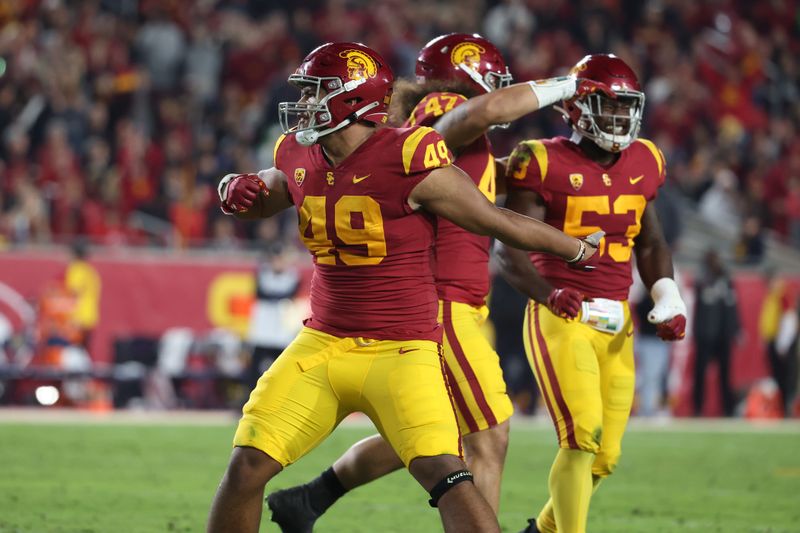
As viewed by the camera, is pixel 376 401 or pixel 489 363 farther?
pixel 489 363

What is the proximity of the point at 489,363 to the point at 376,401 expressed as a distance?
986 millimetres

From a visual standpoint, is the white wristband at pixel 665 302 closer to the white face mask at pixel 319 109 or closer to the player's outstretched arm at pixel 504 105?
the player's outstretched arm at pixel 504 105

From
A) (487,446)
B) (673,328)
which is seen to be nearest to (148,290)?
(487,446)

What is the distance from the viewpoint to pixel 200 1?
640 inches

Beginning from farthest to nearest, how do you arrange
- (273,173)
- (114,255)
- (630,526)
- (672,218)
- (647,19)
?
(647,19)
(672,218)
(114,255)
(630,526)
(273,173)

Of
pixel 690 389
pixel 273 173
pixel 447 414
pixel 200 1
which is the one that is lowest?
pixel 690 389

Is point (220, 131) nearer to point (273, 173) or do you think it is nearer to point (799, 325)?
point (799, 325)

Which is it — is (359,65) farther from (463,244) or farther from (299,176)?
(463,244)

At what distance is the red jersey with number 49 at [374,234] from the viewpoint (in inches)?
→ 171

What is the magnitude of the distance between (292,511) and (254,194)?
1.53m

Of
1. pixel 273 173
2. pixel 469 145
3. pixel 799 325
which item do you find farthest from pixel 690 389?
pixel 273 173

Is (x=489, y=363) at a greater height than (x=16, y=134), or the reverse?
(x=16, y=134)

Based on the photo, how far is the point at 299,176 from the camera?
4.55 metres

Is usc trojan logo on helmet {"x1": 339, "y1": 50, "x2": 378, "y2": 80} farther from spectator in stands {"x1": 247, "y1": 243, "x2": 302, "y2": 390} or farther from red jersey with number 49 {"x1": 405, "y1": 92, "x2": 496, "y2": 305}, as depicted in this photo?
spectator in stands {"x1": 247, "y1": 243, "x2": 302, "y2": 390}
